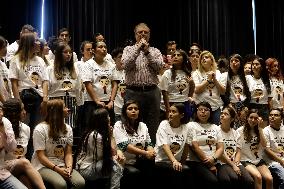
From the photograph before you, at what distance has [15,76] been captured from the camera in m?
5.68

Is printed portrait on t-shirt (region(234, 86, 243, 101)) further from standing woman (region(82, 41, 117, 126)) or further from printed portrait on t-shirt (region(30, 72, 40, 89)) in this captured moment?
printed portrait on t-shirt (region(30, 72, 40, 89))

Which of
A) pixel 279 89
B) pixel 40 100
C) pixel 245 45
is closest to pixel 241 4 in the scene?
pixel 245 45

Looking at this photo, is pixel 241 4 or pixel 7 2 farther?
pixel 241 4

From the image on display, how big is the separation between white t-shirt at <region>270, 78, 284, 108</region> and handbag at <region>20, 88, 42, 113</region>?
327cm

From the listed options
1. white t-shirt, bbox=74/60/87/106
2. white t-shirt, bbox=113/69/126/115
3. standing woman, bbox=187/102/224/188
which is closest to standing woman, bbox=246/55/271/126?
standing woman, bbox=187/102/224/188

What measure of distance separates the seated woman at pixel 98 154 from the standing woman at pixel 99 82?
29.2 inches

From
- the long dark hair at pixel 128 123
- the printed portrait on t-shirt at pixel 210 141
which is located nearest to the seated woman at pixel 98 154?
the long dark hair at pixel 128 123

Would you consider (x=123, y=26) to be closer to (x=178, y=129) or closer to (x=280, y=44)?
(x=280, y=44)

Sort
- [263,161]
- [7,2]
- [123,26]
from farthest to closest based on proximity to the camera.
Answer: [123,26] → [7,2] → [263,161]

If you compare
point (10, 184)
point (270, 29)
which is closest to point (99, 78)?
point (10, 184)

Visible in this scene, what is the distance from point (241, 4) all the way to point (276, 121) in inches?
199

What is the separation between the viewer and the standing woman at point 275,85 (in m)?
7.15

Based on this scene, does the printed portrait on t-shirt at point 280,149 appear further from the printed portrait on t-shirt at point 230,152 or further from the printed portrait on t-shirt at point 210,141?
the printed portrait on t-shirt at point 210,141

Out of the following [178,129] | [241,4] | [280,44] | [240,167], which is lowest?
[240,167]
